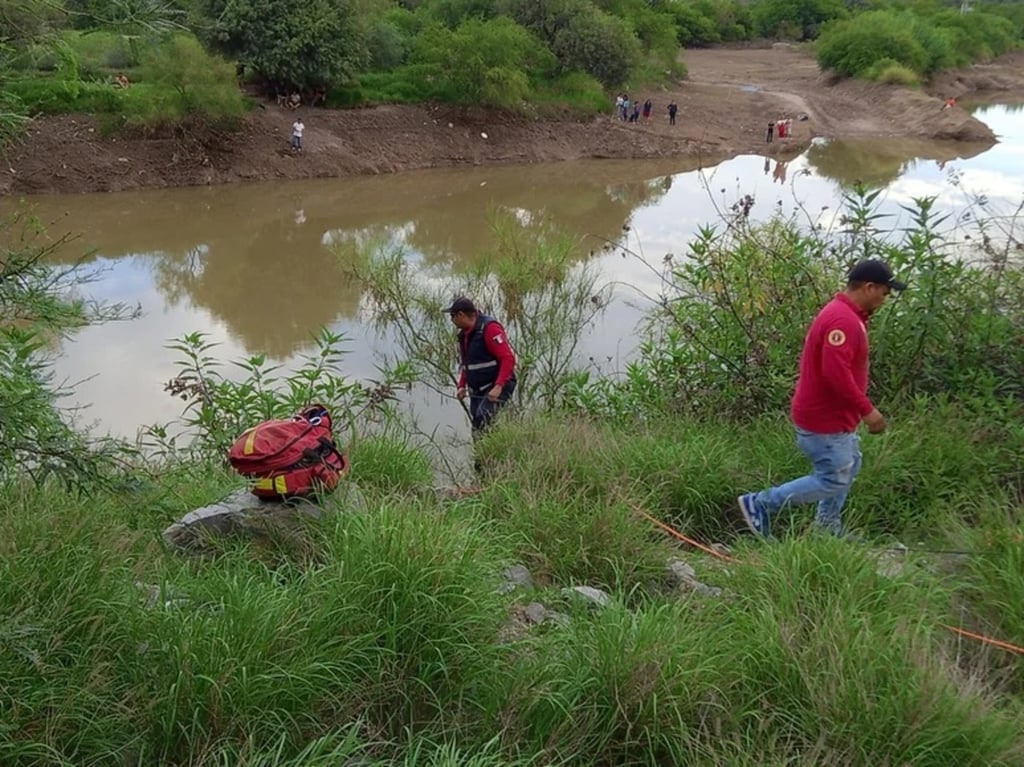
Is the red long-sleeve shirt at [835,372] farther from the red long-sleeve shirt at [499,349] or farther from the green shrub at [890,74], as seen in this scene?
the green shrub at [890,74]

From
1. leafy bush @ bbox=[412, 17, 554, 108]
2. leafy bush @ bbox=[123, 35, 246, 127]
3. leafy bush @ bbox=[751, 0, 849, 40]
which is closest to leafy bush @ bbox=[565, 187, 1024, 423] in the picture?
leafy bush @ bbox=[123, 35, 246, 127]

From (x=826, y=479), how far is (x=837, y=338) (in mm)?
793

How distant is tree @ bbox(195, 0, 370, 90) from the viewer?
25.5m

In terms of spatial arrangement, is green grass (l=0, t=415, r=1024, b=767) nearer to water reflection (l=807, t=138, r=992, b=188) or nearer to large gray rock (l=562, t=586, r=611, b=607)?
large gray rock (l=562, t=586, r=611, b=607)

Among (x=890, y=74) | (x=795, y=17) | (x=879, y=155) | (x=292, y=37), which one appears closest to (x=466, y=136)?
(x=292, y=37)

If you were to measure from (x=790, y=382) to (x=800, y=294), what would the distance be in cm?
91

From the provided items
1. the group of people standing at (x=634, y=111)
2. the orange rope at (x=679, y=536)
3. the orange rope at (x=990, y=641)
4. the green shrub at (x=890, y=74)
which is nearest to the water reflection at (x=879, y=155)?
the group of people standing at (x=634, y=111)

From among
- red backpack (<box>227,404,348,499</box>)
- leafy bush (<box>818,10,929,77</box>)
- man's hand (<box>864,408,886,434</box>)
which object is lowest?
red backpack (<box>227,404,348,499</box>)

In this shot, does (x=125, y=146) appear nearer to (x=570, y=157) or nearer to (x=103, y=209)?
(x=103, y=209)

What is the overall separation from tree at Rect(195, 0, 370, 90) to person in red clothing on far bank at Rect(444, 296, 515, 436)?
21.9m

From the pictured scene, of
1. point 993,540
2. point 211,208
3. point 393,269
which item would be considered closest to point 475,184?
point 211,208

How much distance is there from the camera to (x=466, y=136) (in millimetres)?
29125

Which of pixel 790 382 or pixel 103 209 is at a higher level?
pixel 790 382

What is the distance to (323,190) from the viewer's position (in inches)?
935
